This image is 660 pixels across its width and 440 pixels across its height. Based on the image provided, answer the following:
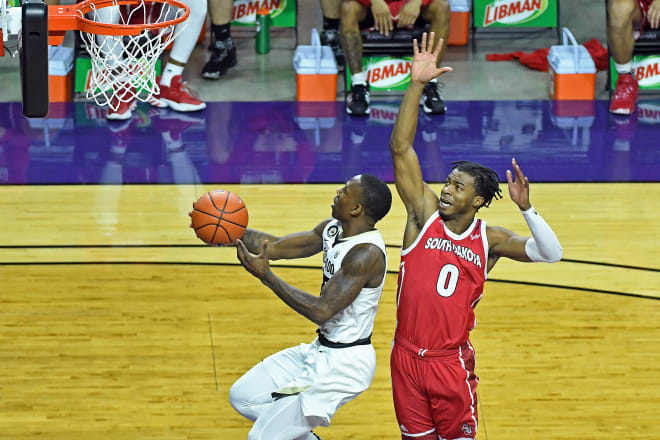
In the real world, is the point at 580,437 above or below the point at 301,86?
below

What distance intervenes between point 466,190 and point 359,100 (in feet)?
17.0

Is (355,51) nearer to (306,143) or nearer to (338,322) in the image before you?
(306,143)

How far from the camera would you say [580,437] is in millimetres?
4445

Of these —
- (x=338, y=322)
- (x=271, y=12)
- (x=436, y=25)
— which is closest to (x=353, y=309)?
(x=338, y=322)

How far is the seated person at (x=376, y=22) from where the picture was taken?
8797mm

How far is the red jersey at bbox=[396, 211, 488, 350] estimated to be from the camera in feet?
12.9

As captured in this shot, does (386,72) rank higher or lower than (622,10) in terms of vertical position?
lower

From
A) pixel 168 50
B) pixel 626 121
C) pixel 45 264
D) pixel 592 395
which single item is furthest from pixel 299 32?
pixel 592 395

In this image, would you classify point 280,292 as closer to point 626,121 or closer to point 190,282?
point 190,282

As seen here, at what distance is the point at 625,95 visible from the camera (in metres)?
9.09

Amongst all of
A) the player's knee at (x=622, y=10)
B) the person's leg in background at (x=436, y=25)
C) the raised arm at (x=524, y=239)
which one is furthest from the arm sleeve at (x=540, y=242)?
Answer: the player's knee at (x=622, y=10)

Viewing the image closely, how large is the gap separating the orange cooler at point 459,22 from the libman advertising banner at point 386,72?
1.25 meters

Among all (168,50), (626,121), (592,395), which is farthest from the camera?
(168,50)

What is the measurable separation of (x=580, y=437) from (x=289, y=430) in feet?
4.36
